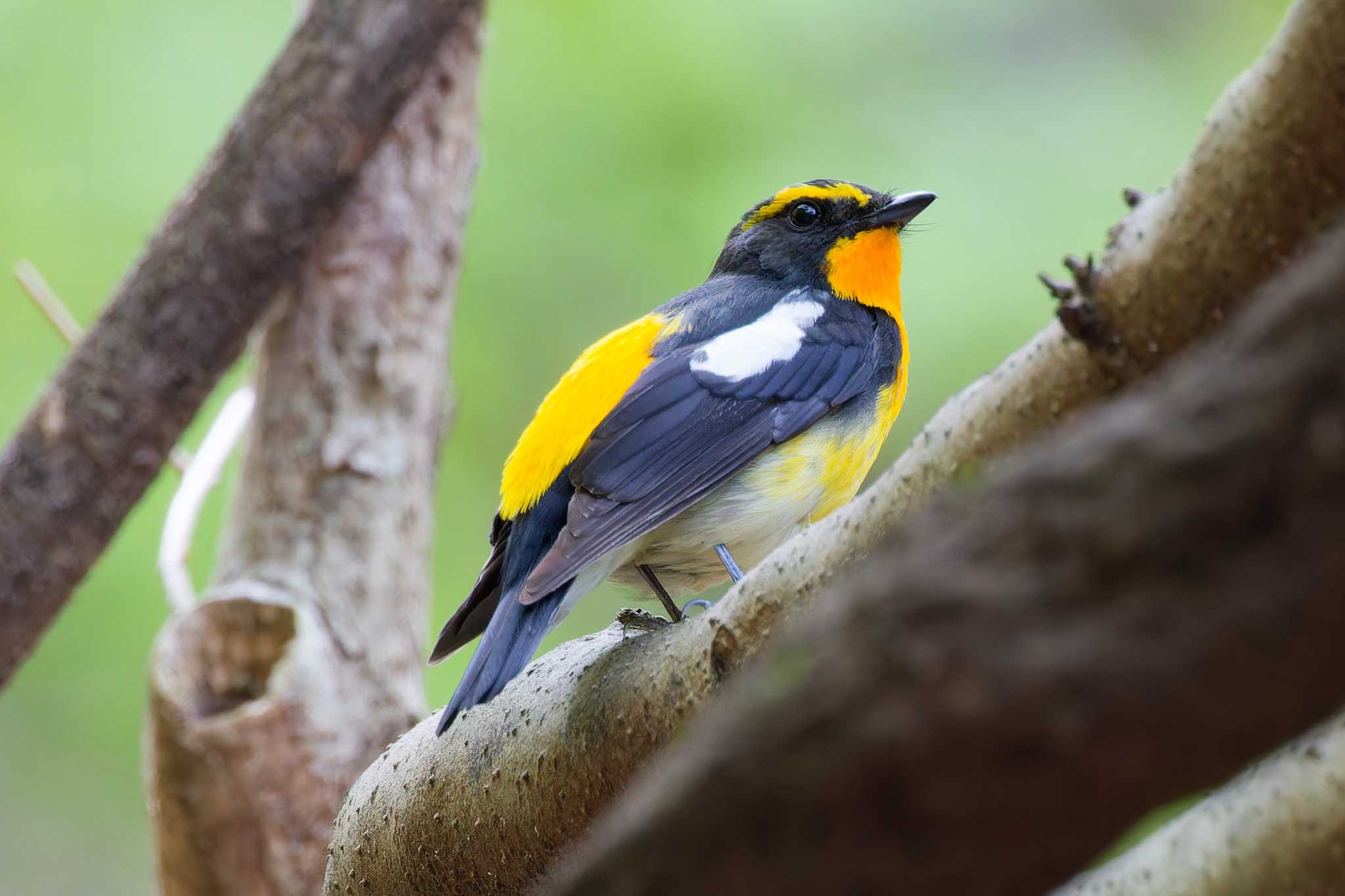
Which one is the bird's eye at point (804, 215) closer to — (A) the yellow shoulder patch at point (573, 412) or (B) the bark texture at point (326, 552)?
(A) the yellow shoulder patch at point (573, 412)

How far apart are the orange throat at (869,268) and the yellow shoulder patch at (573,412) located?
623 millimetres

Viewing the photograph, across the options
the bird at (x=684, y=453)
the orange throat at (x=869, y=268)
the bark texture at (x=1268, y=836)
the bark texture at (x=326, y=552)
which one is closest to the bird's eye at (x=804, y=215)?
the orange throat at (x=869, y=268)

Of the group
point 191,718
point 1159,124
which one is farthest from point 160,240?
point 1159,124

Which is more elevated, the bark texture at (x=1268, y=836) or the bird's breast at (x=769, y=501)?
the bird's breast at (x=769, y=501)

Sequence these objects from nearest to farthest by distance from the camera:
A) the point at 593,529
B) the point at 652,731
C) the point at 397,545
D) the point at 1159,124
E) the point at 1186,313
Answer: the point at 1186,313 → the point at 652,731 → the point at 593,529 → the point at 397,545 → the point at 1159,124

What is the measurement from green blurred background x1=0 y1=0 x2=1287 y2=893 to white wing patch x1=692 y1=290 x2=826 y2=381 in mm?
2395

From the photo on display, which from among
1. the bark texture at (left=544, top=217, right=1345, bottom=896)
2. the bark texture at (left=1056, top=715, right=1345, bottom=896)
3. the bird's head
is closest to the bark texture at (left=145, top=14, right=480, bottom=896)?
the bird's head

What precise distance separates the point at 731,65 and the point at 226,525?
10.5ft

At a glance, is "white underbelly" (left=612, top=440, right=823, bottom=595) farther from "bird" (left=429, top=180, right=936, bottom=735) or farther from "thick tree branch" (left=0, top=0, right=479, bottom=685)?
"thick tree branch" (left=0, top=0, right=479, bottom=685)

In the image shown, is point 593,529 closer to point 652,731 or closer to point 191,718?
point 652,731

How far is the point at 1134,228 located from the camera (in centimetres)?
176

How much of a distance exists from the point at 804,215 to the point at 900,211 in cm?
27

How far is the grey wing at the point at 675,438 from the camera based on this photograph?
254 centimetres

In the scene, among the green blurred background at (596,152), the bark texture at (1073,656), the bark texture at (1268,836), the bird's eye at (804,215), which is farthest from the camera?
the green blurred background at (596,152)
